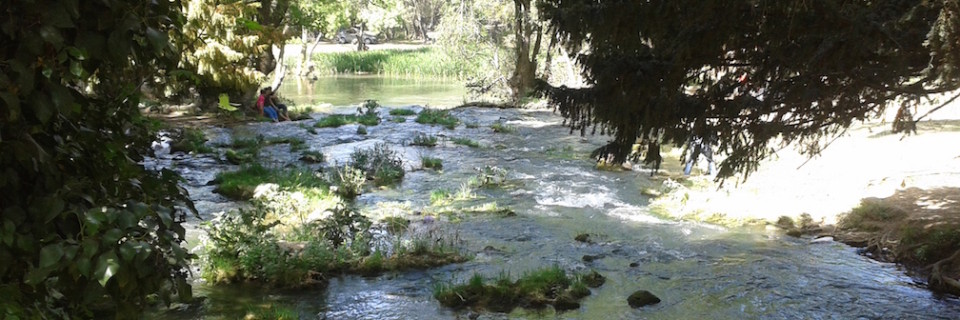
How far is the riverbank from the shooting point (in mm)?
8406

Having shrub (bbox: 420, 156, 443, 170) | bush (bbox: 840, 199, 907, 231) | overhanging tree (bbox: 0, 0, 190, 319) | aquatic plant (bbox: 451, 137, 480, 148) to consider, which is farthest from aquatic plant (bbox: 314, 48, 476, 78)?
overhanging tree (bbox: 0, 0, 190, 319)

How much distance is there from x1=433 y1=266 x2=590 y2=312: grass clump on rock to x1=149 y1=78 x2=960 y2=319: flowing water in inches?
5.3

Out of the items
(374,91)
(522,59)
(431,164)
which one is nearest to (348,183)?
(431,164)

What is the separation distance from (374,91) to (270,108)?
14062mm

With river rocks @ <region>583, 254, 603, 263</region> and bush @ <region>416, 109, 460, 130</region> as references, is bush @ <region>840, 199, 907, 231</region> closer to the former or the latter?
river rocks @ <region>583, 254, 603, 263</region>

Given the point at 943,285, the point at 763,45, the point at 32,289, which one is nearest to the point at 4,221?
the point at 32,289

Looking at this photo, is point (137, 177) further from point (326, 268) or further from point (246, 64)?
point (246, 64)

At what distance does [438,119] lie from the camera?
71.7 feet

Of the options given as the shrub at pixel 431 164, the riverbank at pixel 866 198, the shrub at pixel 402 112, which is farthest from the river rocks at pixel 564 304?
the shrub at pixel 402 112

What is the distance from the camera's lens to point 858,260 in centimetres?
853

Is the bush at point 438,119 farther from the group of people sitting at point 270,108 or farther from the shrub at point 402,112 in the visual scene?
the group of people sitting at point 270,108

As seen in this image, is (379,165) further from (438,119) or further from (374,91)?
(374,91)

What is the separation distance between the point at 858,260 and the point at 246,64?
14.8 m

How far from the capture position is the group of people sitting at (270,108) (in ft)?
66.7
